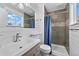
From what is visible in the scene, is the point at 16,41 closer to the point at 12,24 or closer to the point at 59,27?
the point at 12,24

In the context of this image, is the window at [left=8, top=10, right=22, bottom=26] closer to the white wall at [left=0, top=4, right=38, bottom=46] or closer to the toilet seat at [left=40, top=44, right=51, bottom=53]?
the white wall at [left=0, top=4, right=38, bottom=46]

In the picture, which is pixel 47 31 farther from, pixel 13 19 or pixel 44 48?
pixel 13 19

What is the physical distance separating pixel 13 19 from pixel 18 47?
37cm

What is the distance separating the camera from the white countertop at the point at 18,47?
1.18 m

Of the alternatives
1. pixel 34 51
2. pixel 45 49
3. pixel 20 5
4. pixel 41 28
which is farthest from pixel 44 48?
pixel 20 5

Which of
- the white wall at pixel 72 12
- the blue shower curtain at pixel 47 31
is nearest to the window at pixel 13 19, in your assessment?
the blue shower curtain at pixel 47 31

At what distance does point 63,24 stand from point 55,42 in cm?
28

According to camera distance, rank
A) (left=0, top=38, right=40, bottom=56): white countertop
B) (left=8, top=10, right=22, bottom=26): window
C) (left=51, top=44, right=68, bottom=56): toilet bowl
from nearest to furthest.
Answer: (left=0, top=38, right=40, bottom=56): white countertop → (left=8, top=10, right=22, bottom=26): window → (left=51, top=44, right=68, bottom=56): toilet bowl

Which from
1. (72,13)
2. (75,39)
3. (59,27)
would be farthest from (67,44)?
(72,13)

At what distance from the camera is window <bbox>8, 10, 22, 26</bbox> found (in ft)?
4.20

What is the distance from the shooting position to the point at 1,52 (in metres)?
1.22

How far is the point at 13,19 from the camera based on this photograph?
1.33 meters

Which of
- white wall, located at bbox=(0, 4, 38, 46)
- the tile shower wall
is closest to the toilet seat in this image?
the tile shower wall

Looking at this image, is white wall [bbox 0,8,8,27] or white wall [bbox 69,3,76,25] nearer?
white wall [bbox 0,8,8,27]
